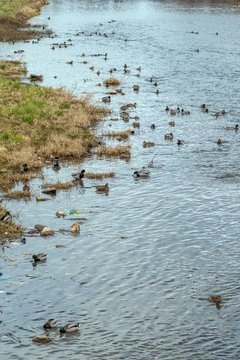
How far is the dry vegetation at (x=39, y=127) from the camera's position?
100 feet

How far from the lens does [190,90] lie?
4731cm

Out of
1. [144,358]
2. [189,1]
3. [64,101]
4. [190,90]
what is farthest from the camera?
[189,1]

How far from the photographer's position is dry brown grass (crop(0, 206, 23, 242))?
23.4m

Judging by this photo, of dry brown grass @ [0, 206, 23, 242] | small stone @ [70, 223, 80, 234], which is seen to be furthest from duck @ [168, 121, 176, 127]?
dry brown grass @ [0, 206, 23, 242]

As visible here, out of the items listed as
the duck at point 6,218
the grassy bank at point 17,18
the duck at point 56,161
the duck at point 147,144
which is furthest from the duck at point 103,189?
the grassy bank at point 17,18

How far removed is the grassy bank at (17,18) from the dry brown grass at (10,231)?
4765cm

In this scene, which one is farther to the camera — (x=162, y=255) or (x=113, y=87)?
(x=113, y=87)

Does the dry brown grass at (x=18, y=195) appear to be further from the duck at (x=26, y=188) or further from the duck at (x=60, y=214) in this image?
the duck at (x=60, y=214)

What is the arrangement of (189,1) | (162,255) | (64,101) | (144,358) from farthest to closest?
(189,1), (64,101), (162,255), (144,358)

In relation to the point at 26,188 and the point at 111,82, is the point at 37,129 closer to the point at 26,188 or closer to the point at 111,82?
Answer: the point at 26,188

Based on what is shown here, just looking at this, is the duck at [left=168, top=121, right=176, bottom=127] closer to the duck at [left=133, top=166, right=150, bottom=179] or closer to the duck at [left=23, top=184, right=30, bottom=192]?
A: the duck at [left=133, top=166, right=150, bottom=179]

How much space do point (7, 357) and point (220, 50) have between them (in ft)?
162

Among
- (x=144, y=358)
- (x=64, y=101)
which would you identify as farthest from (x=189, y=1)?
(x=144, y=358)

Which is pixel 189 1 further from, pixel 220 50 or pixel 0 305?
pixel 0 305
